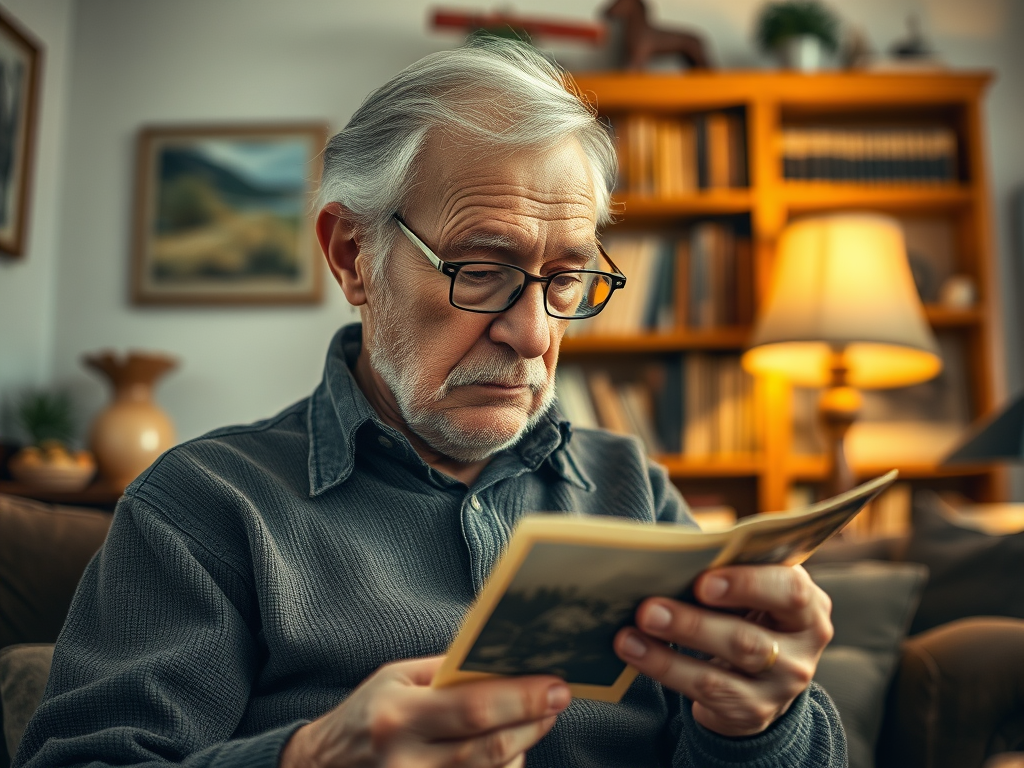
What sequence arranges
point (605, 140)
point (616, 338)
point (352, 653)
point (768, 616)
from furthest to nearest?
1. point (616, 338)
2. point (605, 140)
3. point (352, 653)
4. point (768, 616)

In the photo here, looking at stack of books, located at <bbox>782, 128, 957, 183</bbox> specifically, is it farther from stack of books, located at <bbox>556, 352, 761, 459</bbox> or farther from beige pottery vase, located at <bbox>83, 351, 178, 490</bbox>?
beige pottery vase, located at <bbox>83, 351, 178, 490</bbox>

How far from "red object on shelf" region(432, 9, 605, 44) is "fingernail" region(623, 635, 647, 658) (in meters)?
2.61

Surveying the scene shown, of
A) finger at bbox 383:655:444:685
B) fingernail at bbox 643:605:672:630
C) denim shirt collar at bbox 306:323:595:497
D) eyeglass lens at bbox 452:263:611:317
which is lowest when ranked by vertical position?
finger at bbox 383:655:444:685

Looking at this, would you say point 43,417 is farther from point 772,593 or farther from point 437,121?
point 772,593

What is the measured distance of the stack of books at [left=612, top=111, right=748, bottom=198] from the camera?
114 inches

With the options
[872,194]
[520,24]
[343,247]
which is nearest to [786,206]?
[872,194]

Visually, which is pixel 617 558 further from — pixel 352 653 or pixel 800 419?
pixel 800 419

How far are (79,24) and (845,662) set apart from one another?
320 centimetres

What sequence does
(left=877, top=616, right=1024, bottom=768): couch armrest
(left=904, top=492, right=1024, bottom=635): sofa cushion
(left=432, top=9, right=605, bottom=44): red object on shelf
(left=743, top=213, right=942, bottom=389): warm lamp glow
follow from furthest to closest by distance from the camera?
(left=432, top=9, right=605, bottom=44): red object on shelf → (left=743, top=213, right=942, bottom=389): warm lamp glow → (left=904, top=492, right=1024, bottom=635): sofa cushion → (left=877, top=616, right=1024, bottom=768): couch armrest

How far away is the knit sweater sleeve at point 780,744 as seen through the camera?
2.79ft

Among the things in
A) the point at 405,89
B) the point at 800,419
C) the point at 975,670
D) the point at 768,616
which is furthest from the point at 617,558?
the point at 800,419

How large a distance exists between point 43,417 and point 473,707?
259 centimetres

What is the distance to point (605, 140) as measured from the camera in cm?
128

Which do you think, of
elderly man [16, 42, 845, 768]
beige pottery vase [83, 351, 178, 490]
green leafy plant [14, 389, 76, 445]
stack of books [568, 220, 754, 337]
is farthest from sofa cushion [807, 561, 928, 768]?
green leafy plant [14, 389, 76, 445]
